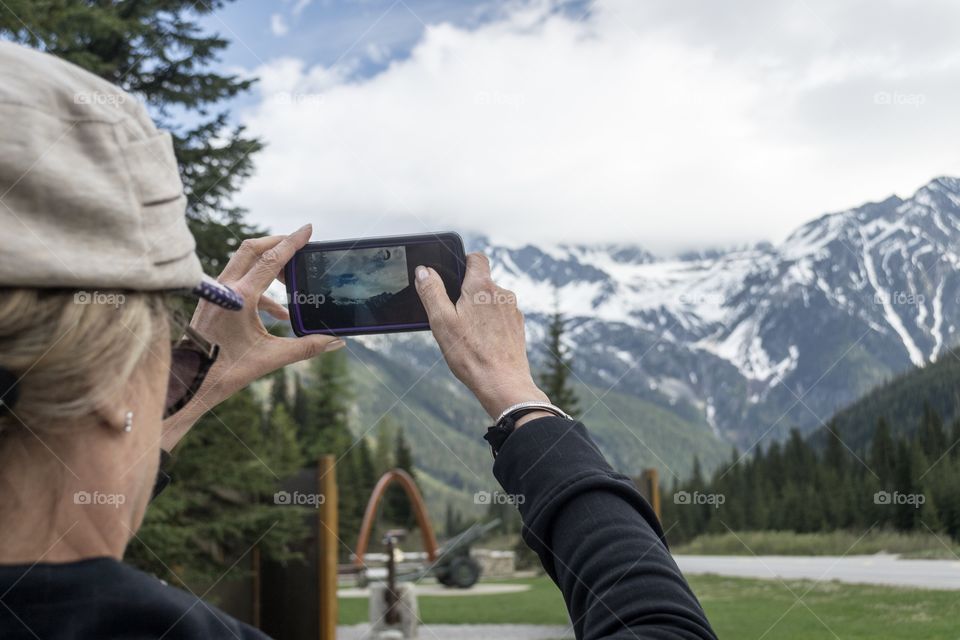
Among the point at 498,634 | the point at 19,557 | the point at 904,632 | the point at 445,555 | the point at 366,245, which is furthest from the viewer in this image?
the point at 445,555

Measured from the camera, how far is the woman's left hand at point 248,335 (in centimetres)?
163

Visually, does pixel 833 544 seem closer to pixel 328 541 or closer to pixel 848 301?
pixel 328 541

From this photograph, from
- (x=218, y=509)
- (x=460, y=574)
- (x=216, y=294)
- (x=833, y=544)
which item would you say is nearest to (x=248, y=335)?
(x=216, y=294)

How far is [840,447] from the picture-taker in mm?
4598

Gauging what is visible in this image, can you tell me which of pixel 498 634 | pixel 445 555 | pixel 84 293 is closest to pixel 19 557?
pixel 84 293

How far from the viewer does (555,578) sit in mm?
1160

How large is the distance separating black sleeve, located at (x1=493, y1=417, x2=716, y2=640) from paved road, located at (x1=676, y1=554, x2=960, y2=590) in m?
1.65

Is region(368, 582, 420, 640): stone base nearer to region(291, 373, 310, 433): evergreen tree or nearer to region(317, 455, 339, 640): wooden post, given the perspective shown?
region(317, 455, 339, 640): wooden post

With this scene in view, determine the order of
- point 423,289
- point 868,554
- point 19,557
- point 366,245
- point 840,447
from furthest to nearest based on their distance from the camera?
point 840,447 → point 868,554 → point 366,245 → point 423,289 → point 19,557

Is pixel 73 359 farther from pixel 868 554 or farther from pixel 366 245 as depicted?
pixel 868 554

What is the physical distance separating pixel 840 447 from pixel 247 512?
10.7m

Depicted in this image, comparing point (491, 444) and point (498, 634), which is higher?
point (491, 444)

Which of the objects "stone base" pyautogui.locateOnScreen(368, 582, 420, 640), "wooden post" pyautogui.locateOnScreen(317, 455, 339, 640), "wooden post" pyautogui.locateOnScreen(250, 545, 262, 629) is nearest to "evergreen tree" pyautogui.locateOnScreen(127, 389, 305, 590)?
"wooden post" pyautogui.locateOnScreen(250, 545, 262, 629)

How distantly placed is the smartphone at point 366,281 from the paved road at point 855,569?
1.48 meters
